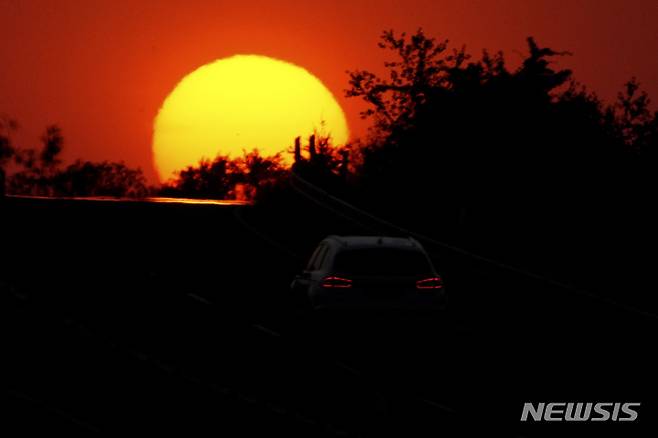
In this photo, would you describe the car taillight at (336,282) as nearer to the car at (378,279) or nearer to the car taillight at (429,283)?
the car at (378,279)

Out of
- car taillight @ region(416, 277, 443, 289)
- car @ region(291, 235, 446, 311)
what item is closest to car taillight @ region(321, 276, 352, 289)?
car @ region(291, 235, 446, 311)

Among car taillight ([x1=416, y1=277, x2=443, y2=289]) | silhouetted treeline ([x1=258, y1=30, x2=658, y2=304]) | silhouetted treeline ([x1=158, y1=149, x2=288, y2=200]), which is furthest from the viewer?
silhouetted treeline ([x1=158, y1=149, x2=288, y2=200])

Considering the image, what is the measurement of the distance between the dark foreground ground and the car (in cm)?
23

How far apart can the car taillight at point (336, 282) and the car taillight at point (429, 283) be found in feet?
3.10

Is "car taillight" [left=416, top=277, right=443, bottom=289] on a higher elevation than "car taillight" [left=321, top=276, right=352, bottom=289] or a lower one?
higher

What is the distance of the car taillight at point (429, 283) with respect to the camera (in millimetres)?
18359

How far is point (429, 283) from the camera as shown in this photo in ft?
60.5

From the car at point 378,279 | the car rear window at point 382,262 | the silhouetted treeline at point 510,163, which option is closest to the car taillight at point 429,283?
the car at point 378,279

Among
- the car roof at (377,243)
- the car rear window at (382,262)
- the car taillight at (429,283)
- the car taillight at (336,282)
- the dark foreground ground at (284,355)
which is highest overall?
the car roof at (377,243)

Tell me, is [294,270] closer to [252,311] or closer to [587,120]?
[252,311]

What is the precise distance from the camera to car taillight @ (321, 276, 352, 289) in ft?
60.3

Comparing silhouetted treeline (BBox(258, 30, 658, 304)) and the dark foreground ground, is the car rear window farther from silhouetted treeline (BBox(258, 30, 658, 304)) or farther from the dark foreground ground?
silhouetted treeline (BBox(258, 30, 658, 304))

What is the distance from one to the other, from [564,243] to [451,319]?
19.1m

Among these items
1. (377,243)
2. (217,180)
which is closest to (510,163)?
(377,243)
